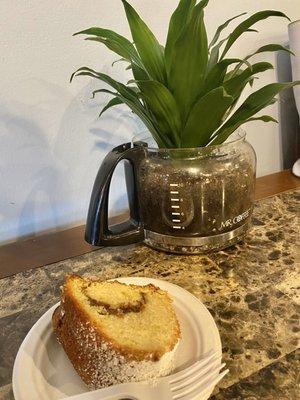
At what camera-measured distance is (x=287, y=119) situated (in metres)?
1.10

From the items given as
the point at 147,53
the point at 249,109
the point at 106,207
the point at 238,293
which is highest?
the point at 147,53

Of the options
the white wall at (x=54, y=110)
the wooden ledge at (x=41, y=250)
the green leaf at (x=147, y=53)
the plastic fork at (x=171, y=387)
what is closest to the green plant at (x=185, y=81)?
the green leaf at (x=147, y=53)

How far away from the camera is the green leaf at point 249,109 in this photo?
2.21 ft

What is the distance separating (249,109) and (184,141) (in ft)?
0.38

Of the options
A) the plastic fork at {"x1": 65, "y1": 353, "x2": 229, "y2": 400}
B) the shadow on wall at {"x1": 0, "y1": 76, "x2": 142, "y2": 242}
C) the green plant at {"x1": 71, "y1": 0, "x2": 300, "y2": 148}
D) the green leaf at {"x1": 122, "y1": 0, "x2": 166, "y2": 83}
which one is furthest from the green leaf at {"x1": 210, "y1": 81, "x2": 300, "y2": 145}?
the plastic fork at {"x1": 65, "y1": 353, "x2": 229, "y2": 400}

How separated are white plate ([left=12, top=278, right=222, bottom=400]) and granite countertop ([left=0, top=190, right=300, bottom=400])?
0.04 m

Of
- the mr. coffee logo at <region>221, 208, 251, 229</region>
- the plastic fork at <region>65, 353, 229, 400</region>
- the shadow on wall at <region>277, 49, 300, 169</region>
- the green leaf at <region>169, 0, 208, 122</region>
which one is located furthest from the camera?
the shadow on wall at <region>277, 49, 300, 169</region>

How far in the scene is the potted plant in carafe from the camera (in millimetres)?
649

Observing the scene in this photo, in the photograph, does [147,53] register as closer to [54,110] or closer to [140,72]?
[140,72]

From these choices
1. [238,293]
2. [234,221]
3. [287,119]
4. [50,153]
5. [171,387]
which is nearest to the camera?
[171,387]

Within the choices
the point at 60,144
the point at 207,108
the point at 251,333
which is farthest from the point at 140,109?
the point at 251,333

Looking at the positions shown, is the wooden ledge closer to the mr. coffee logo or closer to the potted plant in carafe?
the potted plant in carafe

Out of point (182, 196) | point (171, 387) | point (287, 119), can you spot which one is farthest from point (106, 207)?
point (287, 119)

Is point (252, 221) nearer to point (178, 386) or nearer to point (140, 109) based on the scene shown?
point (140, 109)
